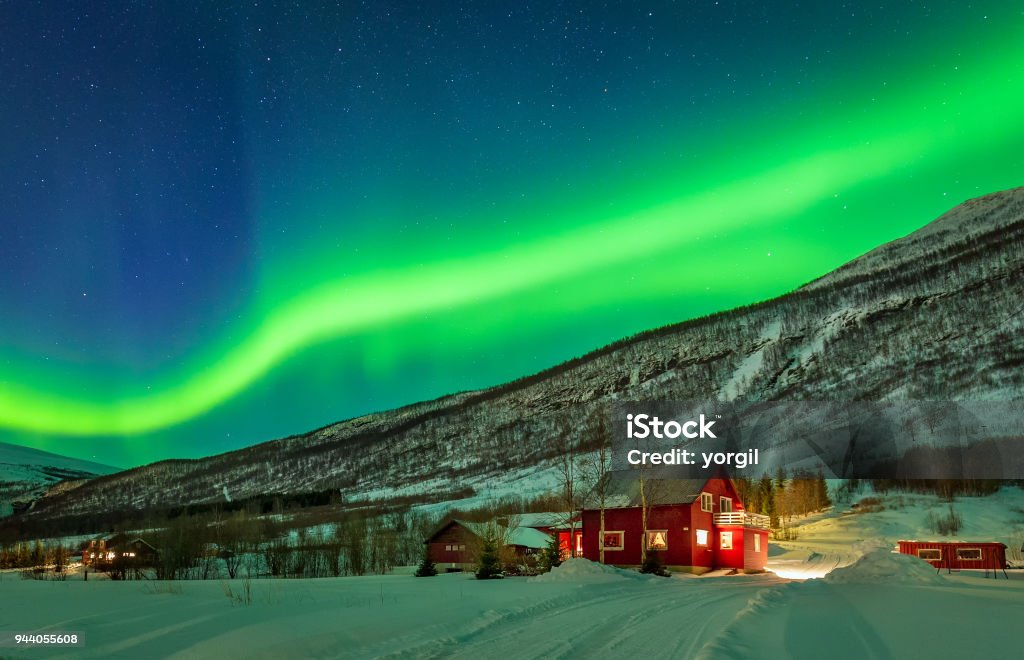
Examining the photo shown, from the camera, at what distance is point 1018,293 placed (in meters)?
162

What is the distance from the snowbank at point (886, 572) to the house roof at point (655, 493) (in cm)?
1556

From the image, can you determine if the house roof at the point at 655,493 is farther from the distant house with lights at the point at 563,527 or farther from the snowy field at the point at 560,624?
the snowy field at the point at 560,624

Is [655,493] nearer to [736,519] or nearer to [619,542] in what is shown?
[619,542]

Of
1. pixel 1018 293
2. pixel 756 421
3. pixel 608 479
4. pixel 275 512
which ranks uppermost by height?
pixel 1018 293

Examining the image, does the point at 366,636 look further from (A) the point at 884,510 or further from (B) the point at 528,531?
(A) the point at 884,510

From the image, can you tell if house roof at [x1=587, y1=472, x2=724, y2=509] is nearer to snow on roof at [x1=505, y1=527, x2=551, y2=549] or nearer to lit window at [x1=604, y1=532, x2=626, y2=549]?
lit window at [x1=604, y1=532, x2=626, y2=549]

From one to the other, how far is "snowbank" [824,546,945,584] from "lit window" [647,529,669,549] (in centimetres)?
1574

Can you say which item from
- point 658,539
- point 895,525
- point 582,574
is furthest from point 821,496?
point 582,574

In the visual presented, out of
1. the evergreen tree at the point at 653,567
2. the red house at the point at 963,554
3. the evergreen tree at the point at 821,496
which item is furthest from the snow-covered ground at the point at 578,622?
the evergreen tree at the point at 821,496

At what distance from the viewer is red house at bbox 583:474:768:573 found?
45281mm

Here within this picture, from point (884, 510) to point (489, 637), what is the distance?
314ft

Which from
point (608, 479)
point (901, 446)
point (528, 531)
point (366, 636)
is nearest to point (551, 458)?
point (901, 446)

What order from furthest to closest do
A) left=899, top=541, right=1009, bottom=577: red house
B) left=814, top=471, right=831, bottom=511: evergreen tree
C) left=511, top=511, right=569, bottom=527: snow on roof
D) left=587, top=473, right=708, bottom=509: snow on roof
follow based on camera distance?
left=814, top=471, right=831, bottom=511: evergreen tree < left=511, top=511, right=569, bottom=527: snow on roof < left=587, top=473, right=708, bottom=509: snow on roof < left=899, top=541, right=1009, bottom=577: red house

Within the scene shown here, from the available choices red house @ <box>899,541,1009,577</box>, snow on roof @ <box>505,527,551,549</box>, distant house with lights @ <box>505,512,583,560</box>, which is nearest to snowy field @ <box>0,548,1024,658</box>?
red house @ <box>899,541,1009,577</box>
